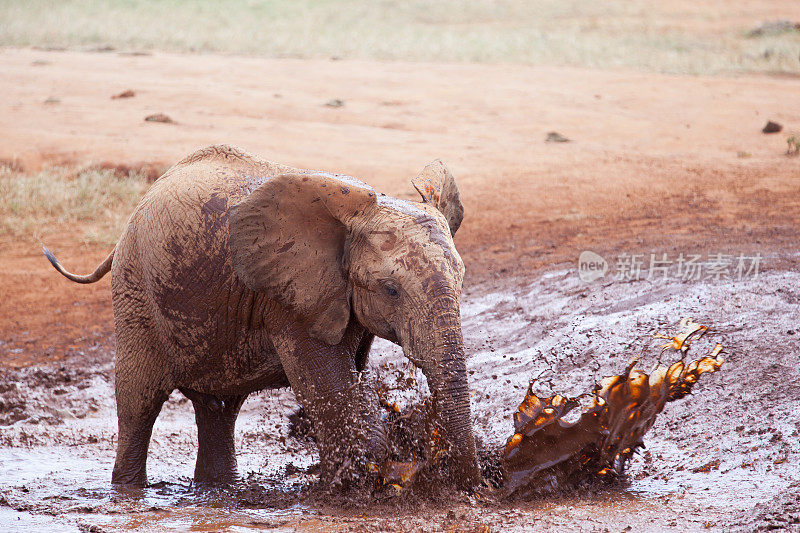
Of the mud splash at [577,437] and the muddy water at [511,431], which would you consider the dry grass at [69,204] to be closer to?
the muddy water at [511,431]

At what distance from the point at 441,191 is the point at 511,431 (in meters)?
1.84

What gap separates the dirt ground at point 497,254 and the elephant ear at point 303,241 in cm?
103

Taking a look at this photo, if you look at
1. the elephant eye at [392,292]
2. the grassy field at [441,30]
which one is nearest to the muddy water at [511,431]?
the elephant eye at [392,292]

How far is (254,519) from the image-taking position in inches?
186

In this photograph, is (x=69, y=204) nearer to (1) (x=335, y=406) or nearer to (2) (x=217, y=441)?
(2) (x=217, y=441)

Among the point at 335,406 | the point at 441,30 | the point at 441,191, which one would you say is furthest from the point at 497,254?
the point at 441,30

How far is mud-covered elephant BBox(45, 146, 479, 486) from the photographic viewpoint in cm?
448

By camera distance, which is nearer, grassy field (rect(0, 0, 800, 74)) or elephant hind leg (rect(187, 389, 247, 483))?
elephant hind leg (rect(187, 389, 247, 483))

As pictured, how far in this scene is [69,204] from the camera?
12531mm

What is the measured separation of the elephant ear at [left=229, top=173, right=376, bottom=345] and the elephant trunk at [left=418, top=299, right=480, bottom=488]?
26.4 inches

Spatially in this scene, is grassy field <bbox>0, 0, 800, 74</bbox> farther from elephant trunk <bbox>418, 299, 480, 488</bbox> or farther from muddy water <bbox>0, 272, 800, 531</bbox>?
elephant trunk <bbox>418, 299, 480, 488</bbox>

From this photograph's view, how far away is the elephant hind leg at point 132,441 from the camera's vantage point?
19.5ft

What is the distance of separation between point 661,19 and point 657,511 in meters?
31.4

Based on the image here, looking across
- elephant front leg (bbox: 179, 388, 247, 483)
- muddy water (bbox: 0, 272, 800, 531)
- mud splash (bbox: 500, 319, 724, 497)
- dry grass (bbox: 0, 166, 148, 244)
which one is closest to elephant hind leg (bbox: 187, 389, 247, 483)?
elephant front leg (bbox: 179, 388, 247, 483)
